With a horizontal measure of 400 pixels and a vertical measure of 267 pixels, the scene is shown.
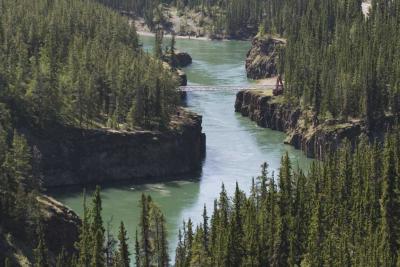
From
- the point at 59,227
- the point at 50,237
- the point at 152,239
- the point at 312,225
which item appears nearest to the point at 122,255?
the point at 152,239

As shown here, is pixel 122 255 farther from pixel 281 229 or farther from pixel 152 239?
pixel 281 229

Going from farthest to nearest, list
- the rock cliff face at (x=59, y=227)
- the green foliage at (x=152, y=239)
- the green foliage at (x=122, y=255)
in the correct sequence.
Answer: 1. the rock cliff face at (x=59, y=227)
2. the green foliage at (x=152, y=239)
3. the green foliage at (x=122, y=255)

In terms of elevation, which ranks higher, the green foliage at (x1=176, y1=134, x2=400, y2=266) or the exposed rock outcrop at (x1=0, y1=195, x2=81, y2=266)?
the green foliage at (x1=176, y1=134, x2=400, y2=266)

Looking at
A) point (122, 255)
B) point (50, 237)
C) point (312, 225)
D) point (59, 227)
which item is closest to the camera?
point (122, 255)

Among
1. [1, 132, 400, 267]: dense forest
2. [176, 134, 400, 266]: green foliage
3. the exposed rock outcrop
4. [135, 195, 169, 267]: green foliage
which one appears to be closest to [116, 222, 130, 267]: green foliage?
[1, 132, 400, 267]: dense forest

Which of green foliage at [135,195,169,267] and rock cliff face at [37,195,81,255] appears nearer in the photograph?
green foliage at [135,195,169,267]

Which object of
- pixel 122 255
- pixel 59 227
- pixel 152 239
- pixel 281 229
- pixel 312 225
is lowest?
pixel 59 227

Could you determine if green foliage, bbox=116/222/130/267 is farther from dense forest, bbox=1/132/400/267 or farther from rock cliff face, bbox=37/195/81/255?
rock cliff face, bbox=37/195/81/255

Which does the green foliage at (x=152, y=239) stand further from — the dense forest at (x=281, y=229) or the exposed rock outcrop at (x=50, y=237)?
the exposed rock outcrop at (x=50, y=237)

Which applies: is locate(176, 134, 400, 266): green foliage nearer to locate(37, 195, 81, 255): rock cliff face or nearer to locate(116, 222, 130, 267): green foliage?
locate(116, 222, 130, 267): green foliage

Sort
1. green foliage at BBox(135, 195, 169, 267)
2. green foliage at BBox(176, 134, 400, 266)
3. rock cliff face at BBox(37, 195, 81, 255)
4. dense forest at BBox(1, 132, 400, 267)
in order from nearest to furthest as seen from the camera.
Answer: dense forest at BBox(1, 132, 400, 267), green foliage at BBox(176, 134, 400, 266), green foliage at BBox(135, 195, 169, 267), rock cliff face at BBox(37, 195, 81, 255)

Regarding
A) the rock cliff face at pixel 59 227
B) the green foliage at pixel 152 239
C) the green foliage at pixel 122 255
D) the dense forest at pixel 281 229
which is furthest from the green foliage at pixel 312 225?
the rock cliff face at pixel 59 227

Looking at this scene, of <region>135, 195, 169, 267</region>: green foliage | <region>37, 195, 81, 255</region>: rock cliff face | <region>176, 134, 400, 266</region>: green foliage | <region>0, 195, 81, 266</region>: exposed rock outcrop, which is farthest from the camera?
<region>37, 195, 81, 255</region>: rock cliff face

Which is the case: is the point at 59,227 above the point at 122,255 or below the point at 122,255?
below
